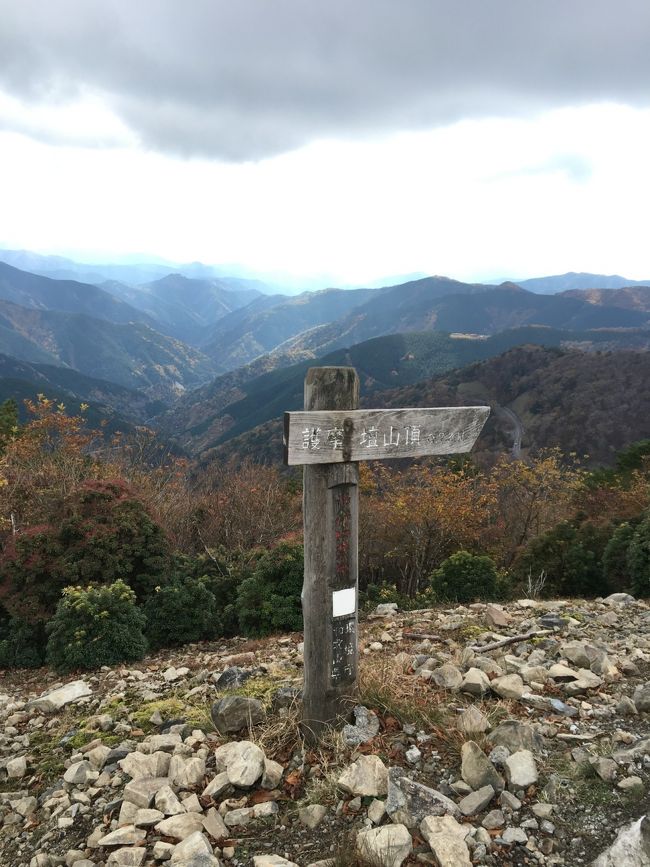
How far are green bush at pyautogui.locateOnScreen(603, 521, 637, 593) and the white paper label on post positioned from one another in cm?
856

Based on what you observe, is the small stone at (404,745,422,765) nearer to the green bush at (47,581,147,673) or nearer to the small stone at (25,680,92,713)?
the small stone at (25,680,92,713)

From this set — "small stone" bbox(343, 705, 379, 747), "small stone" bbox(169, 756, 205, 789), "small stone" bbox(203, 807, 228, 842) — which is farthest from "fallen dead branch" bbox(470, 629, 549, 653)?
"small stone" bbox(203, 807, 228, 842)

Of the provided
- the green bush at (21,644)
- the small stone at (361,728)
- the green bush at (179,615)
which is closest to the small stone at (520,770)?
the small stone at (361,728)

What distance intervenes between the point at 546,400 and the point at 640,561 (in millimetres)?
79866

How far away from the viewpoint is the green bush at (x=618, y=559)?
34.3 ft

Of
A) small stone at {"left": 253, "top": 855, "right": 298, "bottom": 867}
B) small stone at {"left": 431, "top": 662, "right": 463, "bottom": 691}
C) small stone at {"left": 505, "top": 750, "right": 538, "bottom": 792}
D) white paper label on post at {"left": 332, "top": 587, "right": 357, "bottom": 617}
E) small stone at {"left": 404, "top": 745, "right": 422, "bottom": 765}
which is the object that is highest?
white paper label on post at {"left": 332, "top": 587, "right": 357, "bottom": 617}

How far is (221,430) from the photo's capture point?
156 m

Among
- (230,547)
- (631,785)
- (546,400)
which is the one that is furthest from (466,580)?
(546,400)

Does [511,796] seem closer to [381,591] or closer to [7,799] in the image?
[7,799]

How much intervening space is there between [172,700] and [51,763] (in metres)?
1.07

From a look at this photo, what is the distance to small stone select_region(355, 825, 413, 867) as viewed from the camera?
9.07 feet

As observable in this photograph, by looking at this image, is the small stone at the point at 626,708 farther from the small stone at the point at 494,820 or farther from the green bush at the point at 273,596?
the green bush at the point at 273,596

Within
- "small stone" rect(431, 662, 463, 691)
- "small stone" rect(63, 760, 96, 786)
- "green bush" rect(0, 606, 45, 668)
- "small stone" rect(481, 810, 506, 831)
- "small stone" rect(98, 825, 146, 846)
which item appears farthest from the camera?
"green bush" rect(0, 606, 45, 668)

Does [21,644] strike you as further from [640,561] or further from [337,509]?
[640,561]
